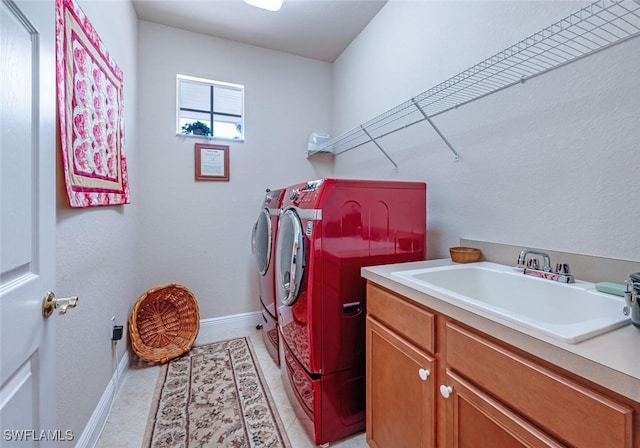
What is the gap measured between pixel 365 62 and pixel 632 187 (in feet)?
7.02

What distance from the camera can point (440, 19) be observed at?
1.73m

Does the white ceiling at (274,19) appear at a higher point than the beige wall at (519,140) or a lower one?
higher

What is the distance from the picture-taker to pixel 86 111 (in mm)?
1375

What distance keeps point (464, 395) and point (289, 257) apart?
1.03 meters

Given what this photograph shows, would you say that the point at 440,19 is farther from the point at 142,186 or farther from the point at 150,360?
the point at 150,360

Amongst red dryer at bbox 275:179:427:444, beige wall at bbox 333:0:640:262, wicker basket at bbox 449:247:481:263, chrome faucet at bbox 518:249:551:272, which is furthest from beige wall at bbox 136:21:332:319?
chrome faucet at bbox 518:249:551:272

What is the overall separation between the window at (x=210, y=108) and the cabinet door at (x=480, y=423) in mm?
2636

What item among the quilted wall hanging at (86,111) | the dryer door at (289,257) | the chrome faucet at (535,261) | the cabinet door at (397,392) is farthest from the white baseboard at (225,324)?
the chrome faucet at (535,261)

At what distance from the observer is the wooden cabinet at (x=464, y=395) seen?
0.57 m

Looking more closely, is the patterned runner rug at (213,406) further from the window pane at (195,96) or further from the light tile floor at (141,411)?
the window pane at (195,96)

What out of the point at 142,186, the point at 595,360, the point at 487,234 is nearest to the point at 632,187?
the point at 487,234

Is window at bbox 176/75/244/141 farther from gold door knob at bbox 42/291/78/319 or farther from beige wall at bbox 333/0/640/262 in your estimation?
gold door knob at bbox 42/291/78/319

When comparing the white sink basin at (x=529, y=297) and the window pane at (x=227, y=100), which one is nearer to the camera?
the white sink basin at (x=529, y=297)

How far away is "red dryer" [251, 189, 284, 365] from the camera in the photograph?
2062 mm
